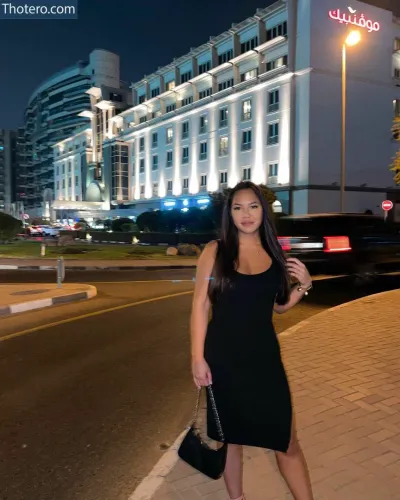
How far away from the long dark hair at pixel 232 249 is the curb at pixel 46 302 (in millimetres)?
8151

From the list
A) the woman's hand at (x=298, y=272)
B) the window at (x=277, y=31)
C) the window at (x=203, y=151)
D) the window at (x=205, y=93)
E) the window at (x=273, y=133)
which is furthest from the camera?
the window at (x=205, y=93)

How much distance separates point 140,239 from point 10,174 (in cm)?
12582

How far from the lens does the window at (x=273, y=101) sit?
4282 cm

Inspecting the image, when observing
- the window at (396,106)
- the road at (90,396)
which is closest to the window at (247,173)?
the window at (396,106)

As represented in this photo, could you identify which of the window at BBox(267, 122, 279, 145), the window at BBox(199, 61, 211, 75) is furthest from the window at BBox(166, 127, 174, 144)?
the window at BBox(267, 122, 279, 145)

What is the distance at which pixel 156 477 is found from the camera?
3.23 meters

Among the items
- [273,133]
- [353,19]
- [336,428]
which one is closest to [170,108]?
[273,133]

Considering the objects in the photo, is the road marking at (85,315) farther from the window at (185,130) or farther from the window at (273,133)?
the window at (185,130)

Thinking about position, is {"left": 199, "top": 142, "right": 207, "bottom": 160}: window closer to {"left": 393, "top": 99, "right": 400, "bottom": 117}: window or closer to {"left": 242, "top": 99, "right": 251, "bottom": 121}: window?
{"left": 242, "top": 99, "right": 251, "bottom": 121}: window

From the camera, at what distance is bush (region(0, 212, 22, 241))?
3238cm

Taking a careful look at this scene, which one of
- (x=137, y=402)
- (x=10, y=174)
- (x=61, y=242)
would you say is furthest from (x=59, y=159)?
(x=137, y=402)

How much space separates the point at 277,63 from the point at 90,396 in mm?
44025

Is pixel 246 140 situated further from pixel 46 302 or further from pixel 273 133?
pixel 46 302

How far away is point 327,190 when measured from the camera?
40250 mm
